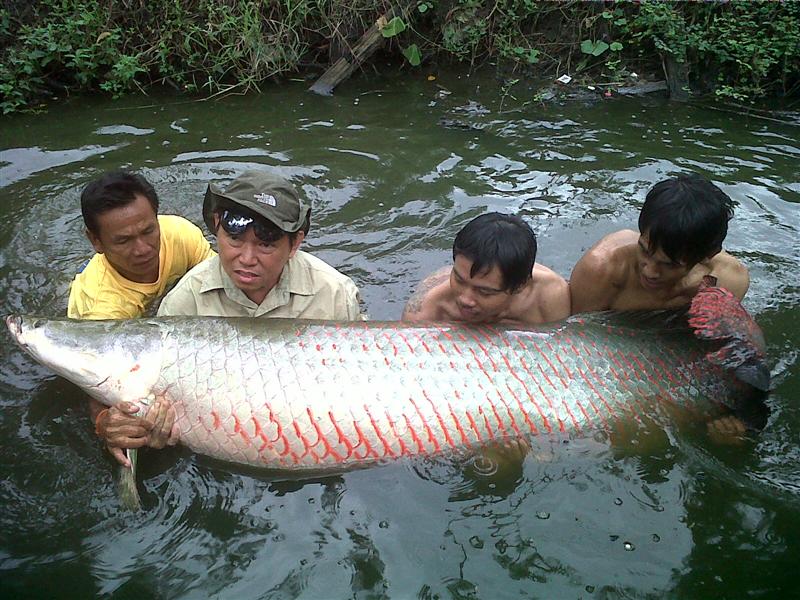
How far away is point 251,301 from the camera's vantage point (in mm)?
3295

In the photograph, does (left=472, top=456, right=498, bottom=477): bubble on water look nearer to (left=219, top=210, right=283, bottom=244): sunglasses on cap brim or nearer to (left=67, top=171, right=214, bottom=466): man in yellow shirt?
(left=219, top=210, right=283, bottom=244): sunglasses on cap brim

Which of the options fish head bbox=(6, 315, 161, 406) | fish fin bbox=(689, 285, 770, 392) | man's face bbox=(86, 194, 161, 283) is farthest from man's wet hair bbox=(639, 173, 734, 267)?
man's face bbox=(86, 194, 161, 283)

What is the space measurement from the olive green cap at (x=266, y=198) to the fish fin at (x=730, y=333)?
6.13 ft

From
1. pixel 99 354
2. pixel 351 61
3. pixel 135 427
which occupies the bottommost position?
pixel 135 427

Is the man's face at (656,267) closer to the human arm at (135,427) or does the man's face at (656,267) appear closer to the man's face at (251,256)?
the man's face at (251,256)

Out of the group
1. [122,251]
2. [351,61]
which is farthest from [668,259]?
[351,61]

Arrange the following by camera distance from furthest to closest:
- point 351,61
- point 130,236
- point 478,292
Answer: point 351,61, point 130,236, point 478,292

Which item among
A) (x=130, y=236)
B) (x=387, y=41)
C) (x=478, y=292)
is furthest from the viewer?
(x=387, y=41)

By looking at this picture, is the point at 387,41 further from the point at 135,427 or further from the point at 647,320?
the point at 135,427

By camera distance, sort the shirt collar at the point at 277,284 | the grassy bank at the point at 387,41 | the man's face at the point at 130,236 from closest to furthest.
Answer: the shirt collar at the point at 277,284 → the man's face at the point at 130,236 → the grassy bank at the point at 387,41

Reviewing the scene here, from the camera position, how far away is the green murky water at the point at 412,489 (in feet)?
8.39

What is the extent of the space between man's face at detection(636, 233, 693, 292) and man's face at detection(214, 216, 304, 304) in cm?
164

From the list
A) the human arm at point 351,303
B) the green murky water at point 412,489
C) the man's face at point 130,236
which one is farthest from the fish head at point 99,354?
the human arm at point 351,303

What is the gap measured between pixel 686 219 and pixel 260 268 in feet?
6.27
